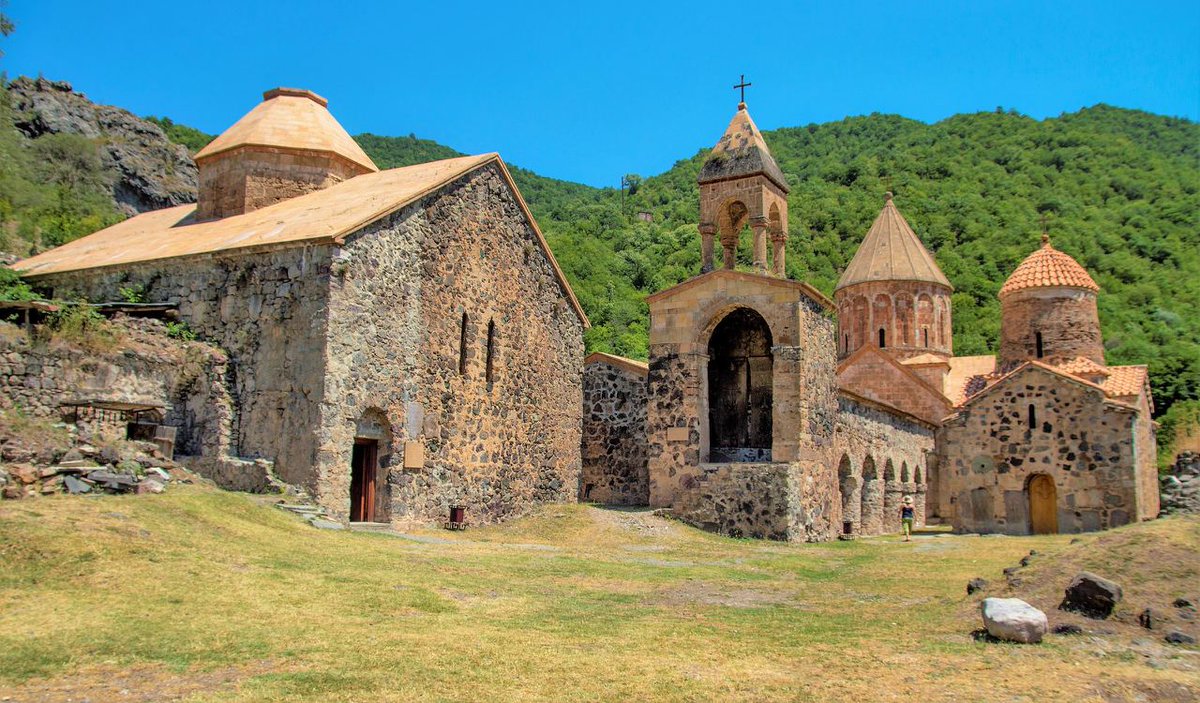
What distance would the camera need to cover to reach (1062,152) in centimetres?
7562

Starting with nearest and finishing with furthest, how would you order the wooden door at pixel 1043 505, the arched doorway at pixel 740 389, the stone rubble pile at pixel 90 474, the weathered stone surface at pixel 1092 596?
the weathered stone surface at pixel 1092 596
the stone rubble pile at pixel 90 474
the arched doorway at pixel 740 389
the wooden door at pixel 1043 505

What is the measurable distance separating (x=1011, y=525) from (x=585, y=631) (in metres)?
16.2

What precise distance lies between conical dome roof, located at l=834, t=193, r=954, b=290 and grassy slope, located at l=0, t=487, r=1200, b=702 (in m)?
23.0

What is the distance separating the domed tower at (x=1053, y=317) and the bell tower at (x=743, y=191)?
954 centimetres

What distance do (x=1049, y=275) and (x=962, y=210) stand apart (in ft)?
144

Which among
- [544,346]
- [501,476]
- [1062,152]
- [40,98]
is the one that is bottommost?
[501,476]

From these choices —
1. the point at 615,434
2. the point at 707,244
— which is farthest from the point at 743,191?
the point at 615,434

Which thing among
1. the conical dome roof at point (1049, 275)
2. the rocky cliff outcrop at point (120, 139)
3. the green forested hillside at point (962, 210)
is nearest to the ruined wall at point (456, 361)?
the conical dome roof at point (1049, 275)

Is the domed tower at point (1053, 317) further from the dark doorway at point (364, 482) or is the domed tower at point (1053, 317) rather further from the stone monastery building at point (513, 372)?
the dark doorway at point (364, 482)

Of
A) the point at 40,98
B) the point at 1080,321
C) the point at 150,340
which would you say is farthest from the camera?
the point at 40,98

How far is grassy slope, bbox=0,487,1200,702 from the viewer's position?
227 inches

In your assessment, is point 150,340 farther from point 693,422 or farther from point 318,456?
point 693,422

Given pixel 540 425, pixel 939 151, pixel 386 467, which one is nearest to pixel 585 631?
pixel 386 467

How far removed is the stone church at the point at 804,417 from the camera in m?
17.5
